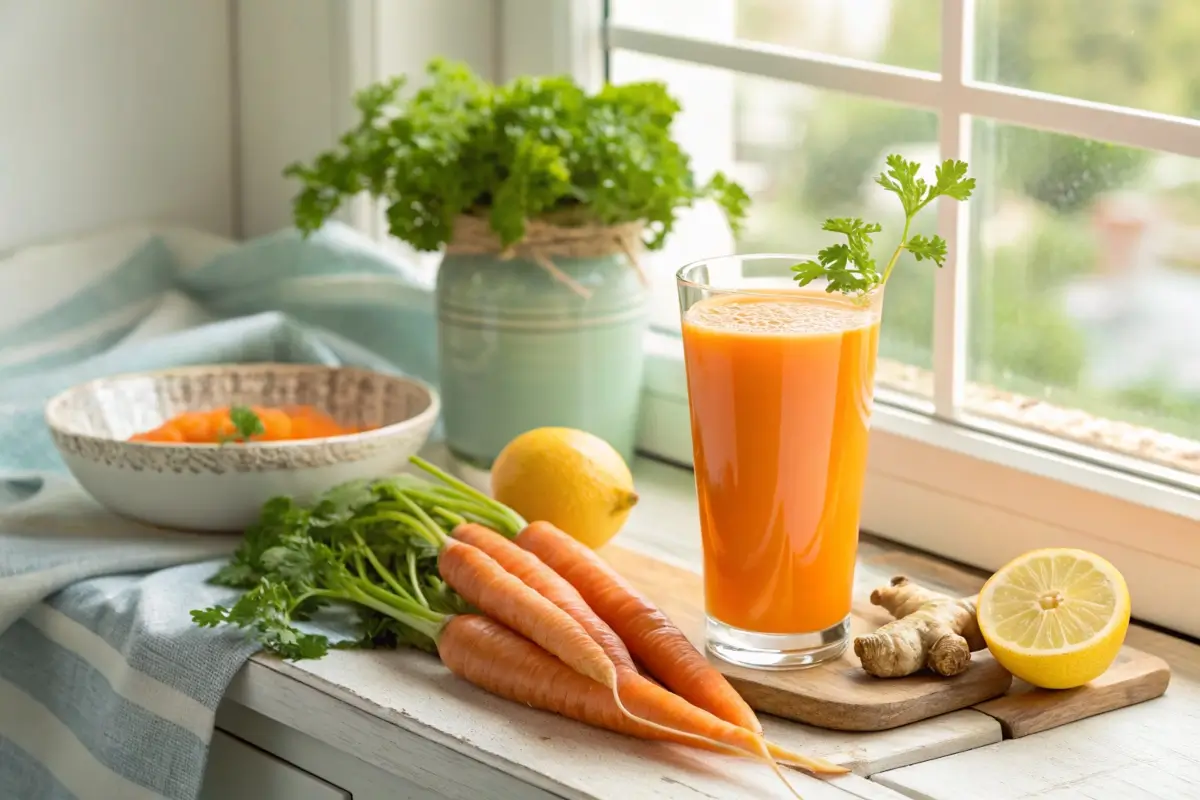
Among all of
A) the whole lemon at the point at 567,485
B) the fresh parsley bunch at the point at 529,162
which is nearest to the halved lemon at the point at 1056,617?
the whole lemon at the point at 567,485

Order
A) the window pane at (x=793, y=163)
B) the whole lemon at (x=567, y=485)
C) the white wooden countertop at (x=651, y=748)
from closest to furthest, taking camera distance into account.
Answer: the white wooden countertop at (x=651, y=748) < the whole lemon at (x=567, y=485) < the window pane at (x=793, y=163)

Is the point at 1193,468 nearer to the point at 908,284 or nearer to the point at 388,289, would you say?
the point at 908,284

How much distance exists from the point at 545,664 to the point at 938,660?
254 millimetres

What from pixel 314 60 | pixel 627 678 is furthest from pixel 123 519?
pixel 314 60

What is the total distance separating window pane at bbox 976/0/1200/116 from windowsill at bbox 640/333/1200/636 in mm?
286

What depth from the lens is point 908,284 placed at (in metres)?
1.40

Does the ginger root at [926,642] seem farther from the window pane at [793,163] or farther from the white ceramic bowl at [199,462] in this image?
the white ceramic bowl at [199,462]

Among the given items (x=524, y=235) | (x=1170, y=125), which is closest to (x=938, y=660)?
(x=1170, y=125)

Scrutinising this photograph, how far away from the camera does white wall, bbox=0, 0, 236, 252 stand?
1.70 metres

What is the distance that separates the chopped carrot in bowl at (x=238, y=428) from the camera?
132cm

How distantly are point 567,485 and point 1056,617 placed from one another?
0.41 meters

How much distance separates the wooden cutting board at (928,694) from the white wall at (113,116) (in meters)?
1.05

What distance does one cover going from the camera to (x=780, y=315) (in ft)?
3.28

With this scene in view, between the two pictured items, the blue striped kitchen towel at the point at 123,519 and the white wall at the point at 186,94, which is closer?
the blue striped kitchen towel at the point at 123,519
